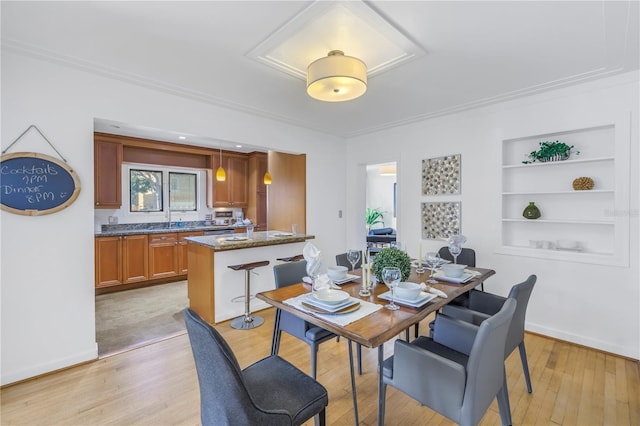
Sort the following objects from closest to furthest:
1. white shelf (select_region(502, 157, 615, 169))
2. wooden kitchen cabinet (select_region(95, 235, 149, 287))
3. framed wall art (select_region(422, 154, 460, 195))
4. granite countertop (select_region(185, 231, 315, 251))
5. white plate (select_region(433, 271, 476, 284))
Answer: white plate (select_region(433, 271, 476, 284)) → white shelf (select_region(502, 157, 615, 169)) → granite countertop (select_region(185, 231, 315, 251)) → framed wall art (select_region(422, 154, 460, 195)) → wooden kitchen cabinet (select_region(95, 235, 149, 287))

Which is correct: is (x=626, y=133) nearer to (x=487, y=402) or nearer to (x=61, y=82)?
(x=487, y=402)

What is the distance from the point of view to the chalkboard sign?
222 cm

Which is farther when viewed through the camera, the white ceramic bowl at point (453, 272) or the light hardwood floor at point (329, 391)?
the white ceramic bowl at point (453, 272)

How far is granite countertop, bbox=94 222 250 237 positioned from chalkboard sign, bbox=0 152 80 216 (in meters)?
2.30

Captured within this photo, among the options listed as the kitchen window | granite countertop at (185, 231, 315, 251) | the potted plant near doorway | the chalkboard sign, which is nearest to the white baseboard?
the chalkboard sign

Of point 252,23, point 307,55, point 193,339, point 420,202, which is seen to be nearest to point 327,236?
point 420,202

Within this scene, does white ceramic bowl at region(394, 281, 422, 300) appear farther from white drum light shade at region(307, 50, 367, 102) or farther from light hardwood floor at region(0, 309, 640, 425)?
white drum light shade at region(307, 50, 367, 102)

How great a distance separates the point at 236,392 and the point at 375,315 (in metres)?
0.79

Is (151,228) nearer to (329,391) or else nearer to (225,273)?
(225,273)

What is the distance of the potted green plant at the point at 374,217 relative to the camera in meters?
8.49

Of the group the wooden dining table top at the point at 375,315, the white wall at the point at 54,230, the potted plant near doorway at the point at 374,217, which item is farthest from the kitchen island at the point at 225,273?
the potted plant near doorway at the point at 374,217

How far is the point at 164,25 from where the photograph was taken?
1.98 meters

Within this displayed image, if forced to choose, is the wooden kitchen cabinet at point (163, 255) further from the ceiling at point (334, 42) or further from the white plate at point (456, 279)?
the white plate at point (456, 279)

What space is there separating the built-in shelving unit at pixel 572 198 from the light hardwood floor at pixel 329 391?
0.98 metres
